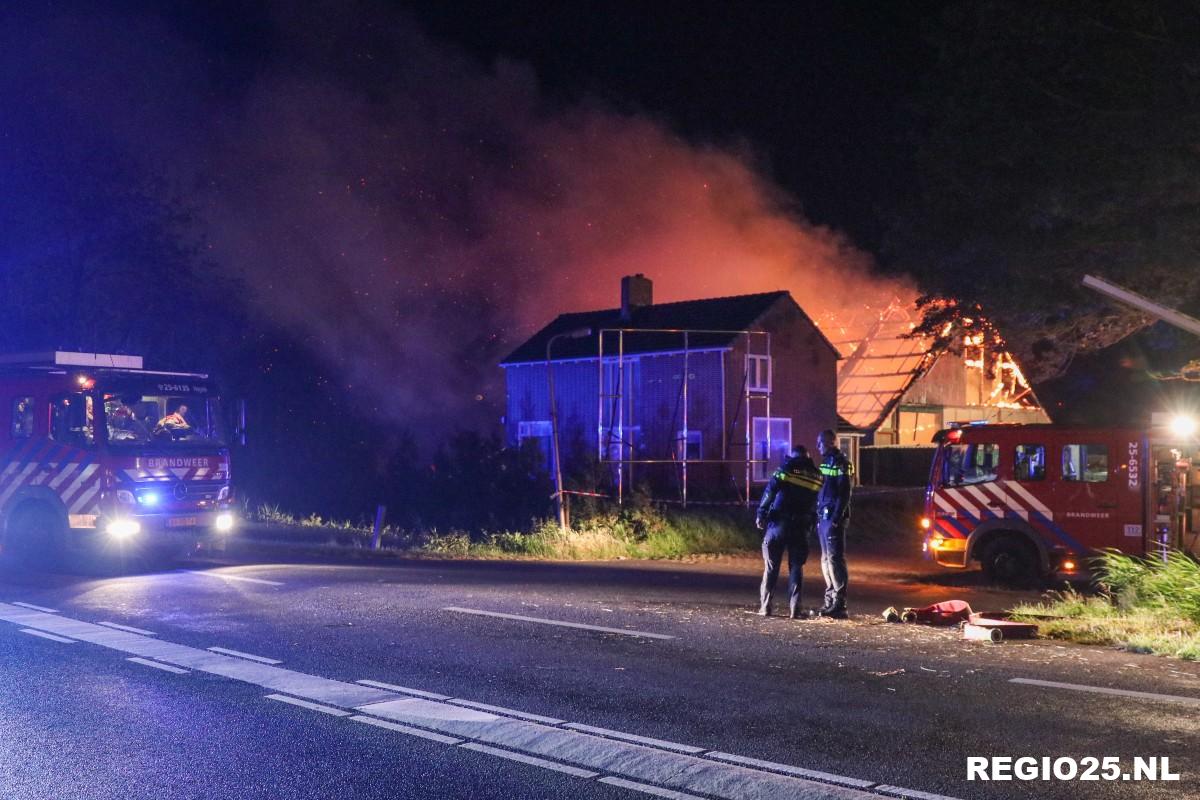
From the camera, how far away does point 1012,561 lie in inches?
621

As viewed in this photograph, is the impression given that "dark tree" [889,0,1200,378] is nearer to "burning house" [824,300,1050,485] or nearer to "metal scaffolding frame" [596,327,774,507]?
"metal scaffolding frame" [596,327,774,507]

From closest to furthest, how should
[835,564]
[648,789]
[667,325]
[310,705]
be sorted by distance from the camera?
[648,789] < [310,705] < [835,564] < [667,325]

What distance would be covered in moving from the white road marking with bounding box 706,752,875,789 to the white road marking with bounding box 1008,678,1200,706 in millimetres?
2907

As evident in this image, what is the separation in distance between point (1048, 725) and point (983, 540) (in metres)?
9.79

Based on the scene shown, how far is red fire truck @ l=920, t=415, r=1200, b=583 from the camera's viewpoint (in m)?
14.9

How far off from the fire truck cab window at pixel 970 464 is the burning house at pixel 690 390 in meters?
15.7

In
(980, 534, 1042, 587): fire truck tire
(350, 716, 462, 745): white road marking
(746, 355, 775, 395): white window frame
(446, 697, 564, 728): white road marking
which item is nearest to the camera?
(350, 716, 462, 745): white road marking

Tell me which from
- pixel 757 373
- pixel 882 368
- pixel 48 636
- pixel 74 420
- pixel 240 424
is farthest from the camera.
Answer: pixel 882 368

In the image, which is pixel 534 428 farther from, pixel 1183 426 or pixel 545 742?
pixel 545 742

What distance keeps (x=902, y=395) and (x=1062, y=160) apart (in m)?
29.9

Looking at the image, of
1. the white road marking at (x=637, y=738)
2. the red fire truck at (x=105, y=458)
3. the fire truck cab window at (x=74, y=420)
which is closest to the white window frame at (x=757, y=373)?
the red fire truck at (x=105, y=458)

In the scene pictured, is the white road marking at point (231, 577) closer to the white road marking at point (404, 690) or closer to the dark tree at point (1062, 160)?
the white road marking at point (404, 690)

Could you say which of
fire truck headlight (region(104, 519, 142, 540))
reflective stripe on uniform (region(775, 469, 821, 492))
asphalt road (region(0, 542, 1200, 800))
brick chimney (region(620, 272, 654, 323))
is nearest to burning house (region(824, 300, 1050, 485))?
brick chimney (region(620, 272, 654, 323))

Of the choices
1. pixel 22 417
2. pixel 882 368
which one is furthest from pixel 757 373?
pixel 22 417
